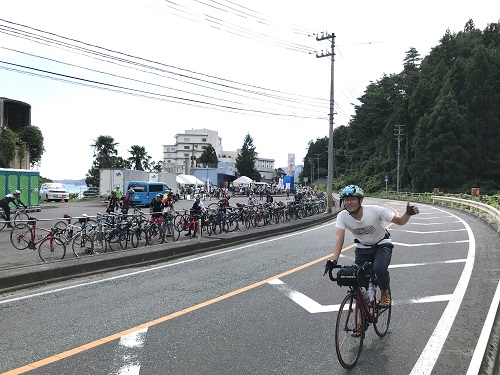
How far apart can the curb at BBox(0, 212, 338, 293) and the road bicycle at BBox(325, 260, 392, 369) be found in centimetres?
638

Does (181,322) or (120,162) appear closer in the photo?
(181,322)

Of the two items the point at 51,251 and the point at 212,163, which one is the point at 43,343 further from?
the point at 212,163

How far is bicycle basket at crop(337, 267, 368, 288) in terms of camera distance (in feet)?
13.5

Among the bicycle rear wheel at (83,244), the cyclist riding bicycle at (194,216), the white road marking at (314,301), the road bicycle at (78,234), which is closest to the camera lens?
the white road marking at (314,301)

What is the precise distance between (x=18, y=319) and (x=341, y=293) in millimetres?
4951

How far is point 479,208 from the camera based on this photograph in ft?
72.2

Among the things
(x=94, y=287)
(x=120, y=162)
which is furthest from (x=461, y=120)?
(x=94, y=287)

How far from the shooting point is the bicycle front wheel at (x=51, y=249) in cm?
1036

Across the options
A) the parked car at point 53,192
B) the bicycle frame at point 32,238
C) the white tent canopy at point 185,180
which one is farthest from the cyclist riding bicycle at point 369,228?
the white tent canopy at point 185,180

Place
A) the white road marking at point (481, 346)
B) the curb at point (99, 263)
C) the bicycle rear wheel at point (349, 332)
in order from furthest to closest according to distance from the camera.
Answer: the curb at point (99, 263), the bicycle rear wheel at point (349, 332), the white road marking at point (481, 346)

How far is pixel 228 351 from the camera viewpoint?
4613 mm

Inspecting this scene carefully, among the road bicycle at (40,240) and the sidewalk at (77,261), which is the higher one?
the road bicycle at (40,240)

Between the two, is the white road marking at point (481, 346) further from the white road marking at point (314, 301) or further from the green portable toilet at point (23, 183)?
the green portable toilet at point (23, 183)

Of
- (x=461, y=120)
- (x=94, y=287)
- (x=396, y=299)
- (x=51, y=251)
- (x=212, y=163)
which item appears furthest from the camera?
(x=212, y=163)
